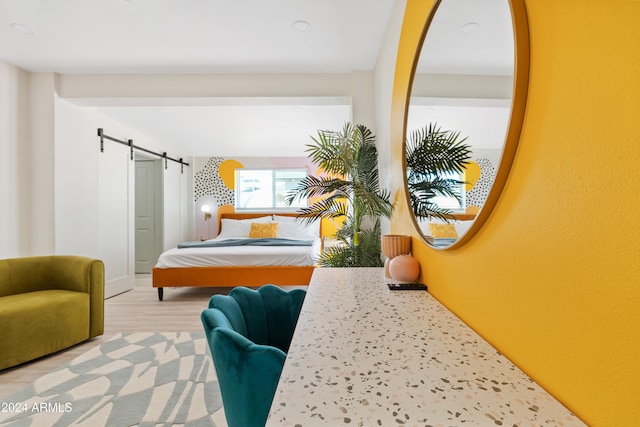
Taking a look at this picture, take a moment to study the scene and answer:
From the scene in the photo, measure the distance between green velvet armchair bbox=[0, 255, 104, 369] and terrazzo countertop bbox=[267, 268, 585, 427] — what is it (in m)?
2.37

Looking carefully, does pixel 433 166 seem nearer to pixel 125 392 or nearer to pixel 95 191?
pixel 125 392

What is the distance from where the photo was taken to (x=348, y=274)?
1542 mm

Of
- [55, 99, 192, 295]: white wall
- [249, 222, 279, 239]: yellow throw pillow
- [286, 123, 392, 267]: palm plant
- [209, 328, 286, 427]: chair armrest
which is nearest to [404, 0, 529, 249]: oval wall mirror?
[209, 328, 286, 427]: chair armrest

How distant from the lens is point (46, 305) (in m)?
2.15

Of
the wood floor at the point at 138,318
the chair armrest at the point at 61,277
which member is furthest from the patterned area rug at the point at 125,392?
the chair armrest at the point at 61,277

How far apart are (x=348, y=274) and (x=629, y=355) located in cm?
118

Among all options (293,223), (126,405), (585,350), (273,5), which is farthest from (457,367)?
(293,223)

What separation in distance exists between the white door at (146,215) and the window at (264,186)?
4.99 ft

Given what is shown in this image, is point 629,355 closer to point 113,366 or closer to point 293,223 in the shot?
point 113,366

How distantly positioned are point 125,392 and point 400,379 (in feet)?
6.39

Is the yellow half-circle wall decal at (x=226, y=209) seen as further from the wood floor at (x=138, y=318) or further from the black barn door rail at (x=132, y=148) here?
the wood floor at (x=138, y=318)

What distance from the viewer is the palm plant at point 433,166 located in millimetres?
933

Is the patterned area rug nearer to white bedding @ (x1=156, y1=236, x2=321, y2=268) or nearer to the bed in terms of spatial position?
the bed

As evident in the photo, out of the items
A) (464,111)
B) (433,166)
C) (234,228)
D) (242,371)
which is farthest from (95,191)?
(464,111)
